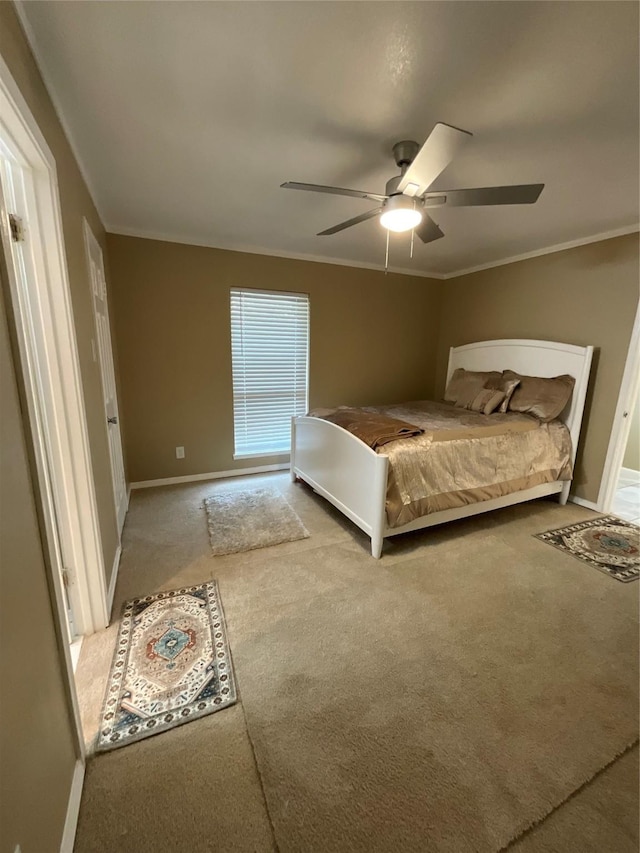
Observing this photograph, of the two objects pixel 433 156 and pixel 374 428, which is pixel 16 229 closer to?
pixel 433 156

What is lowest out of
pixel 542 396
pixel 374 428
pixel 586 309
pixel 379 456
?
pixel 379 456

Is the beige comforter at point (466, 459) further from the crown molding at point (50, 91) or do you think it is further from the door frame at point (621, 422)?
the crown molding at point (50, 91)

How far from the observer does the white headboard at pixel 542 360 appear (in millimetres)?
3129

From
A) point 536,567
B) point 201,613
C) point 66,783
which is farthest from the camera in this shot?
point 536,567

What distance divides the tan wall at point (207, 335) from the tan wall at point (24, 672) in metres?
2.66

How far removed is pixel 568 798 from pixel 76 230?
313 cm

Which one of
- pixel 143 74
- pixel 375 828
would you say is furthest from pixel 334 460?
pixel 143 74

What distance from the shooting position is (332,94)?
1468 millimetres

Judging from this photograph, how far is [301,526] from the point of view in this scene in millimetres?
2818

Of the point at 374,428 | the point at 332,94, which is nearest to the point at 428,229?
the point at 332,94

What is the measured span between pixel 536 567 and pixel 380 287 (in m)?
3.28

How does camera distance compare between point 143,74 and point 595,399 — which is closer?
point 143,74

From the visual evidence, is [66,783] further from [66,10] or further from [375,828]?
[66,10]

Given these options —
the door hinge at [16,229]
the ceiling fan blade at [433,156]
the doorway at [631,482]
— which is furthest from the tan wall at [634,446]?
the door hinge at [16,229]
